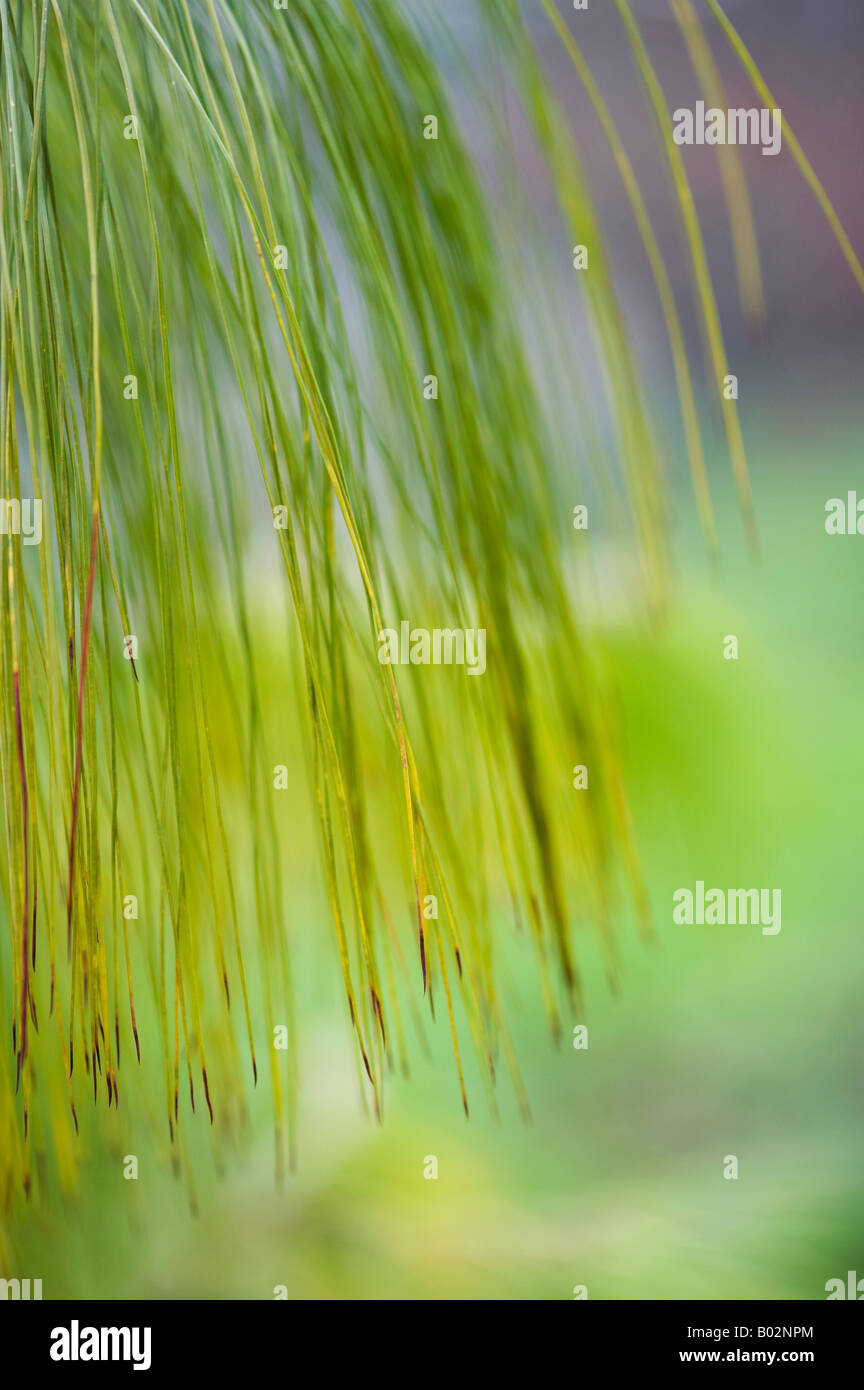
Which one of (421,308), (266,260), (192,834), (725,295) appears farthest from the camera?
(725,295)

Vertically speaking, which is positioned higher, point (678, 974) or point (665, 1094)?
point (678, 974)

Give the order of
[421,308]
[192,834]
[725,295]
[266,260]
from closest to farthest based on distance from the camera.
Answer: [266,260] < [421,308] < [192,834] < [725,295]

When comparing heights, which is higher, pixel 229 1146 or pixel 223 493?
pixel 223 493

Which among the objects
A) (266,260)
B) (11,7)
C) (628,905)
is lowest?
(628,905)

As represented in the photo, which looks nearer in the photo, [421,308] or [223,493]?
[421,308]
